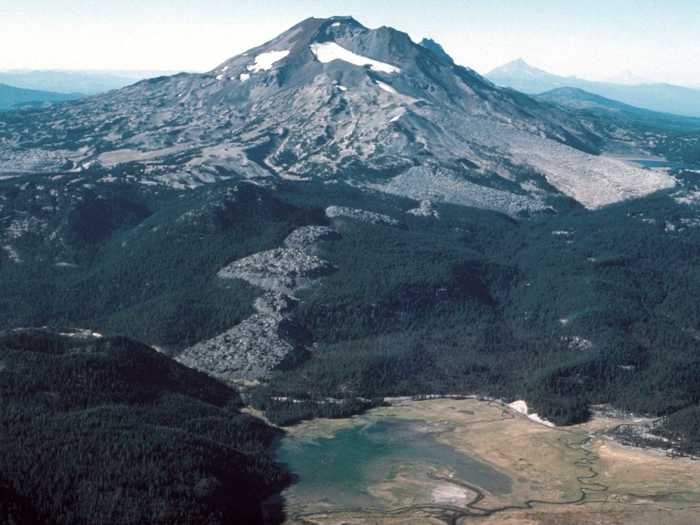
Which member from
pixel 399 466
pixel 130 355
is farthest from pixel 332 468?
pixel 130 355

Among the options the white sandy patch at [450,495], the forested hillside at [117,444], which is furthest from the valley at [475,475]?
the forested hillside at [117,444]

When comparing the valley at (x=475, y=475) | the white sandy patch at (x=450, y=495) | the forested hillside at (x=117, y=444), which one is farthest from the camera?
the white sandy patch at (x=450, y=495)

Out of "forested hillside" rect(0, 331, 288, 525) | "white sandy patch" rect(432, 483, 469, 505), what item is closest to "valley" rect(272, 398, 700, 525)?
"white sandy patch" rect(432, 483, 469, 505)

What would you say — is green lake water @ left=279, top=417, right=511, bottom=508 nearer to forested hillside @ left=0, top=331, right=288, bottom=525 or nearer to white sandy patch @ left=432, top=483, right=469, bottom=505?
white sandy patch @ left=432, top=483, right=469, bottom=505

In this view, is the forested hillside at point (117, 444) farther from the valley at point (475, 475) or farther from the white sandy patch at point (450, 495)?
the white sandy patch at point (450, 495)

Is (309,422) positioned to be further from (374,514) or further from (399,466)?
(374,514)
